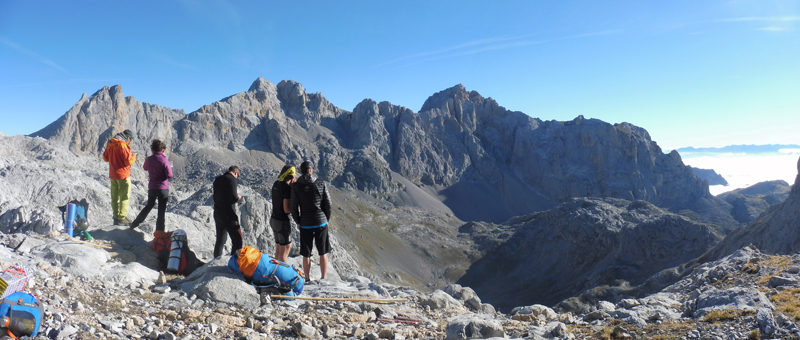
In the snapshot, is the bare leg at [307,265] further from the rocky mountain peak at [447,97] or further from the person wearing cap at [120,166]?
the rocky mountain peak at [447,97]

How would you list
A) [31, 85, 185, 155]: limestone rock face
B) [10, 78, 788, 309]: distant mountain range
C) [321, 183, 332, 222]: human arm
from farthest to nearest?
[31, 85, 185, 155]: limestone rock face < [10, 78, 788, 309]: distant mountain range < [321, 183, 332, 222]: human arm

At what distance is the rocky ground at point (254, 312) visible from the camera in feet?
19.7

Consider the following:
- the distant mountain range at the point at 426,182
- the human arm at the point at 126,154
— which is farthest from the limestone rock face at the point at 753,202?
the human arm at the point at 126,154

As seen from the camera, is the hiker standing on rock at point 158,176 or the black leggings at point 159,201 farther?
the black leggings at point 159,201

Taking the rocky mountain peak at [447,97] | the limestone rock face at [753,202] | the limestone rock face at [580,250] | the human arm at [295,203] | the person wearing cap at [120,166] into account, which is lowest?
the limestone rock face at [580,250]

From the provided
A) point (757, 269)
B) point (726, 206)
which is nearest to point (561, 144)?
point (726, 206)

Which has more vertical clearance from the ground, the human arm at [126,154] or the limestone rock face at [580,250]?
the human arm at [126,154]

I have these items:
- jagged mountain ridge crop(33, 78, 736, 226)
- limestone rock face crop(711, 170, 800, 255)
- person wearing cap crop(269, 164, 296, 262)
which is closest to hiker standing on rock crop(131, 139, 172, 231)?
person wearing cap crop(269, 164, 296, 262)

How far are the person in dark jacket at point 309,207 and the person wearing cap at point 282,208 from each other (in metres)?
0.28

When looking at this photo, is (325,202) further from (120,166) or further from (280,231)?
(120,166)

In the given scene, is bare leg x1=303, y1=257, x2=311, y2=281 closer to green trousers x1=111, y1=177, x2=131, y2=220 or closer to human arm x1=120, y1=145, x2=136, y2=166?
green trousers x1=111, y1=177, x2=131, y2=220

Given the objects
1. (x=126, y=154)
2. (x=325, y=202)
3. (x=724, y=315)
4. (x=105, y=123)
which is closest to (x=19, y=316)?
(x=325, y=202)

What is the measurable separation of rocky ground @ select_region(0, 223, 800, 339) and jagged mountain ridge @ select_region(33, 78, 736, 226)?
304 feet

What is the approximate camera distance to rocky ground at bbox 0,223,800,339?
6000 mm
